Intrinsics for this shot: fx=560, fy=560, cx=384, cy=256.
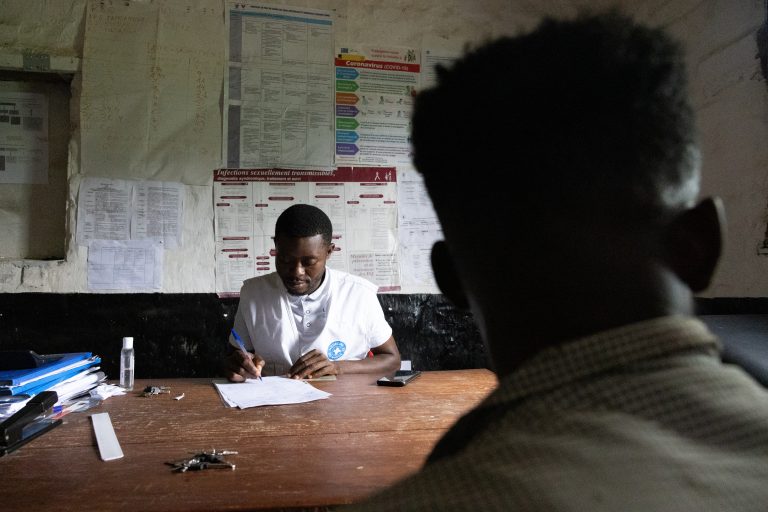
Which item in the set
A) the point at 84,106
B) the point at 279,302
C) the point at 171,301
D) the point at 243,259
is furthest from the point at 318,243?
the point at 84,106

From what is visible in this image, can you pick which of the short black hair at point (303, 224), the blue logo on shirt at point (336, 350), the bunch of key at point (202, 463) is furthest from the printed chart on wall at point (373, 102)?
the bunch of key at point (202, 463)

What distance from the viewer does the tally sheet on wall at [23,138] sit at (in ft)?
8.75

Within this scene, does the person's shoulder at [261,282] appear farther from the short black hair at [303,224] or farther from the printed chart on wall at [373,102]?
the printed chart on wall at [373,102]

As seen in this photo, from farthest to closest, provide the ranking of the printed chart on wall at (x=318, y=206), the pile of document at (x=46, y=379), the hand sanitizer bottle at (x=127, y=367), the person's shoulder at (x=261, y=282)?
the printed chart on wall at (x=318, y=206), the person's shoulder at (x=261, y=282), the hand sanitizer bottle at (x=127, y=367), the pile of document at (x=46, y=379)

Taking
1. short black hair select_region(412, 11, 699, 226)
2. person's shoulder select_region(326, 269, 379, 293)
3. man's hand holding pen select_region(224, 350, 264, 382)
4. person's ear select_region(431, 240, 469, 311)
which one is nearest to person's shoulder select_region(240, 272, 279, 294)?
person's shoulder select_region(326, 269, 379, 293)

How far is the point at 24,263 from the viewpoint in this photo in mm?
2590

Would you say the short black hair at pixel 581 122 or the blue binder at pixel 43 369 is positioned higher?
the short black hair at pixel 581 122

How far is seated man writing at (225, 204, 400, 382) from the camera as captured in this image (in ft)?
7.63

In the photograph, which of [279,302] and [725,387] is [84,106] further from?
[725,387]

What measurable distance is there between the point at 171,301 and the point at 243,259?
40 cm

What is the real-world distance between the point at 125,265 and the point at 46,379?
1159 mm

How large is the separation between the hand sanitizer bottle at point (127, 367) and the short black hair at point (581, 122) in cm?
173

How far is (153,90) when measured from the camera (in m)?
2.73

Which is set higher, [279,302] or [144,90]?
[144,90]
